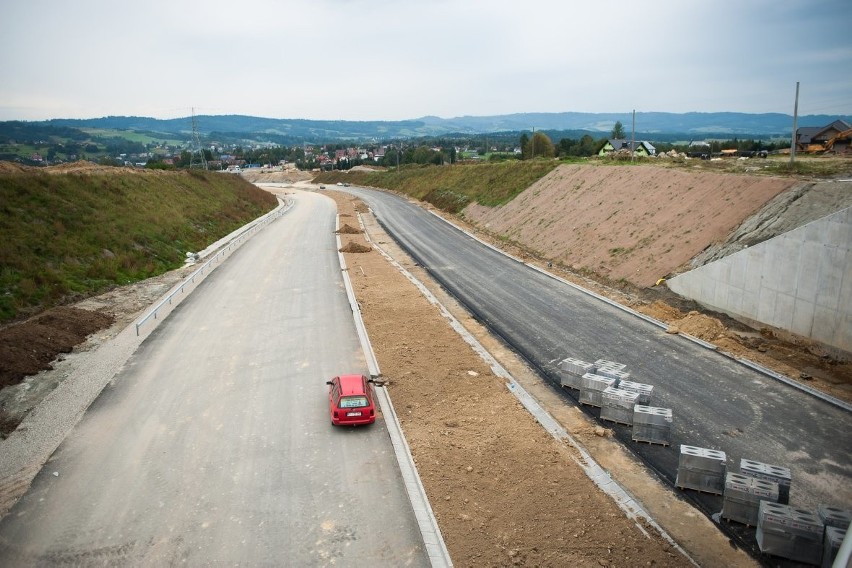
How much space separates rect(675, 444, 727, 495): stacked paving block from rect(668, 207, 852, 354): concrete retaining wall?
10084mm

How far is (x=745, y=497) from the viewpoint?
35.7ft

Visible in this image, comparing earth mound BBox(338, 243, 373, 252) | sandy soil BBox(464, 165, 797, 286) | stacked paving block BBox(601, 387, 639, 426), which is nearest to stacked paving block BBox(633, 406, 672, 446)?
stacked paving block BBox(601, 387, 639, 426)

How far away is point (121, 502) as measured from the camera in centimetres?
1188

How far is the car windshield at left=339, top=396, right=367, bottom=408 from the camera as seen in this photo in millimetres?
14898

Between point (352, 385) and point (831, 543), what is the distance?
439 inches

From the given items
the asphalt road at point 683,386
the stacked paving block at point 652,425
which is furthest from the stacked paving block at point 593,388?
the stacked paving block at point 652,425

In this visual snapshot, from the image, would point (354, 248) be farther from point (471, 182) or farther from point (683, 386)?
point (471, 182)

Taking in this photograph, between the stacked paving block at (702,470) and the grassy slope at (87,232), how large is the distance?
85.1 feet

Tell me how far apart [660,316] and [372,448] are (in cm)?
1562

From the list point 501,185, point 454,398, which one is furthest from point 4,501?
point 501,185

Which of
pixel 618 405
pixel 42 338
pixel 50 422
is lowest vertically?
pixel 50 422

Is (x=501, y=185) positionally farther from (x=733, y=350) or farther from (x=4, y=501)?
(x=4, y=501)

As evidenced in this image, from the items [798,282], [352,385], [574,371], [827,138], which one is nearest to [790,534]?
[574,371]

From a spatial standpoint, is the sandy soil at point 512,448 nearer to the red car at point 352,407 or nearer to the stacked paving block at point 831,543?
the red car at point 352,407
